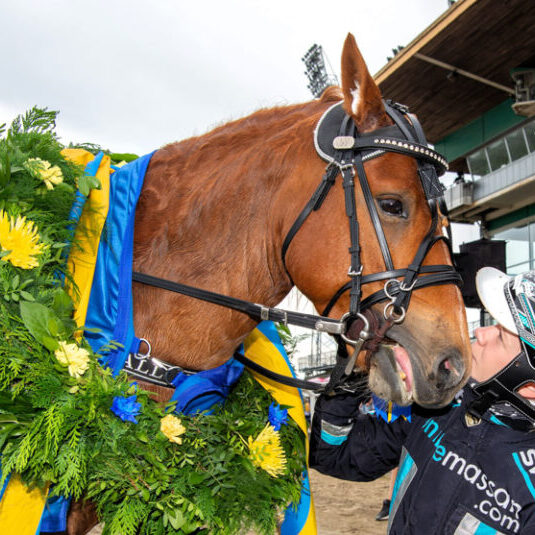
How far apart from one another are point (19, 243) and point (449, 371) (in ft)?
4.83

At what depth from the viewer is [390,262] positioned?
1874mm

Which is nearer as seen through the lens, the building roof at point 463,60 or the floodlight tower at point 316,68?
the building roof at point 463,60

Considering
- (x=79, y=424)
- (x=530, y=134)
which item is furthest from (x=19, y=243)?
(x=530, y=134)

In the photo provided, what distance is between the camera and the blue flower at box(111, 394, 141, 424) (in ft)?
5.73

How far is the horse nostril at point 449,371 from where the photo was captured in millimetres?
1782

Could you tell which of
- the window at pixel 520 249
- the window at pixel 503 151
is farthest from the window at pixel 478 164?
the window at pixel 520 249

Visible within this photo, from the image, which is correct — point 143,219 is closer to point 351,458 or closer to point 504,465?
point 351,458

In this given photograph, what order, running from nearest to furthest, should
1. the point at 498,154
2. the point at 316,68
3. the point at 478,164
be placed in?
the point at 498,154 < the point at 478,164 < the point at 316,68

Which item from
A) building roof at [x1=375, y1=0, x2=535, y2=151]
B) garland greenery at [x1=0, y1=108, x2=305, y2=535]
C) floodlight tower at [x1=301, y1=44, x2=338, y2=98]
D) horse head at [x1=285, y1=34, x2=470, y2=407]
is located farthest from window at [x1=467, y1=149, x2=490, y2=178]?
garland greenery at [x1=0, y1=108, x2=305, y2=535]

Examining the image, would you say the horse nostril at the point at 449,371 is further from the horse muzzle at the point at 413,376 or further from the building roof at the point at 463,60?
the building roof at the point at 463,60

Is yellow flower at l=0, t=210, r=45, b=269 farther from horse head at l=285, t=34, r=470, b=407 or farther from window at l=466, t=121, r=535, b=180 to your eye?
window at l=466, t=121, r=535, b=180

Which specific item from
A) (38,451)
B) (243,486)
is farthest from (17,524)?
(243,486)

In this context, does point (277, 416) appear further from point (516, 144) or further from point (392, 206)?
point (516, 144)

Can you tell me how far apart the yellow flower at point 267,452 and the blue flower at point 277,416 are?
6.4 inches
